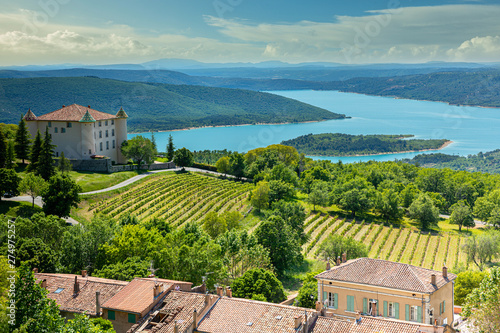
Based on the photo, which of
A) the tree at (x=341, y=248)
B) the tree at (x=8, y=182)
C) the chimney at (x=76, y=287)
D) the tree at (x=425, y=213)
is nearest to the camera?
the chimney at (x=76, y=287)

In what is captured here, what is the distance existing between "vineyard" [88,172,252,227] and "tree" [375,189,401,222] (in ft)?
53.9

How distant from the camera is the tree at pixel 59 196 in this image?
42.2 m

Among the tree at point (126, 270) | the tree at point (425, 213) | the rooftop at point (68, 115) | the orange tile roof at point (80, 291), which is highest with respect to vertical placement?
the rooftop at point (68, 115)

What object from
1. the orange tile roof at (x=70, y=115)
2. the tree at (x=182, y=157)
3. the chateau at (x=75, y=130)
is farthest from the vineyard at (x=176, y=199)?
the orange tile roof at (x=70, y=115)

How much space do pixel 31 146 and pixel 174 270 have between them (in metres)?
31.9

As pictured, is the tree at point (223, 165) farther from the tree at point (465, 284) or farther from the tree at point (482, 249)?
the tree at point (465, 284)

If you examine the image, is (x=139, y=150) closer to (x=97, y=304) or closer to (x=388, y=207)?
(x=388, y=207)

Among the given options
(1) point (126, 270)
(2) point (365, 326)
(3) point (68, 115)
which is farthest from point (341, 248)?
(3) point (68, 115)

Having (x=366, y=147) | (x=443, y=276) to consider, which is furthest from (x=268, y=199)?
(x=366, y=147)

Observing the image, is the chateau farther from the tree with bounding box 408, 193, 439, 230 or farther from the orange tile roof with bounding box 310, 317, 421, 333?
the orange tile roof with bounding box 310, 317, 421, 333

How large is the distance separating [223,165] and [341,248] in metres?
34.3

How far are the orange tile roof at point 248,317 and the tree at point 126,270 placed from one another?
7975 mm

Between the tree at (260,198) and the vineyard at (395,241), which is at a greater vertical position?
the tree at (260,198)

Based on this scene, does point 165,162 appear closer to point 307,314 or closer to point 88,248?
point 88,248
